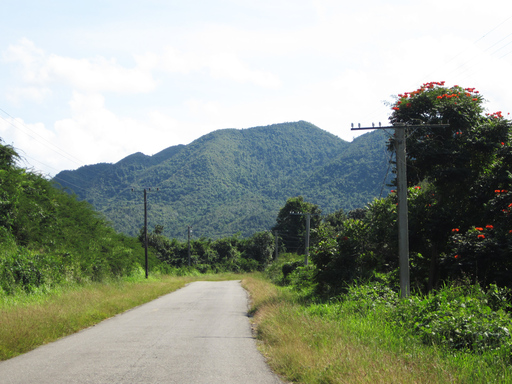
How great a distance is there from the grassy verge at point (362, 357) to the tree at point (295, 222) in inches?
2396

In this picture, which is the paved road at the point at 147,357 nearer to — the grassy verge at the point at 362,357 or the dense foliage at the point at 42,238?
the grassy verge at the point at 362,357

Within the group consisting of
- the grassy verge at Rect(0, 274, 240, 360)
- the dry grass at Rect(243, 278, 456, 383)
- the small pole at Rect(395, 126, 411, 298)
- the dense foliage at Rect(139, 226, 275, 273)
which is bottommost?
the dense foliage at Rect(139, 226, 275, 273)

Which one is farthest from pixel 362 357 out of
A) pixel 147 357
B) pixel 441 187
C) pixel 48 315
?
pixel 441 187

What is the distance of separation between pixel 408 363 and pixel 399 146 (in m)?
8.18

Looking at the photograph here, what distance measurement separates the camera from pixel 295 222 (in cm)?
7425

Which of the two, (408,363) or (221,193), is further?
(221,193)

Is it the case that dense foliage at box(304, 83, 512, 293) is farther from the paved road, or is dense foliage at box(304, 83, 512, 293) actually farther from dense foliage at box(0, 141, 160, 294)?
dense foliage at box(0, 141, 160, 294)

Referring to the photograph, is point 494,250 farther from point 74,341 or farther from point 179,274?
point 179,274

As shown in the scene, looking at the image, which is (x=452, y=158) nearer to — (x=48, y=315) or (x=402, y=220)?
(x=402, y=220)

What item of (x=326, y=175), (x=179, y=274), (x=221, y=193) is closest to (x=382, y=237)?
(x=179, y=274)

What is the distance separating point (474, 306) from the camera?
8719 mm

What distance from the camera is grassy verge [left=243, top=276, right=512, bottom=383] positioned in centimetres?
575

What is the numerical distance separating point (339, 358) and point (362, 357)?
0.34m

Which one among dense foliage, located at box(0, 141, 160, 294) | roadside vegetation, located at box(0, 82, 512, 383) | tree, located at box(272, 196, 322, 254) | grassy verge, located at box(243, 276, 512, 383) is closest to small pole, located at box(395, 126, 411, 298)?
roadside vegetation, located at box(0, 82, 512, 383)
